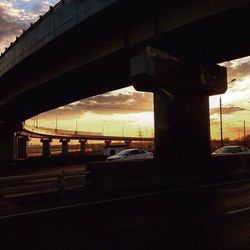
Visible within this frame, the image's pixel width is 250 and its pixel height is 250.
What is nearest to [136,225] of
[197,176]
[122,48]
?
[197,176]

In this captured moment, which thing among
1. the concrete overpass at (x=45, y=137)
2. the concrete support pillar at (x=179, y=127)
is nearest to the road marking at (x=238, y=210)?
the concrete support pillar at (x=179, y=127)

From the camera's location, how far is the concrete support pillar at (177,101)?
1587 centimetres

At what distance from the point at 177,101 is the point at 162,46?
8.13 ft

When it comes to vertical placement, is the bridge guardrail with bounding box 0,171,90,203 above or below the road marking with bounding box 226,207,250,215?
above

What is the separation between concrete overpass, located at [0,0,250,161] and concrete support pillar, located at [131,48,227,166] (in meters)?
0.04

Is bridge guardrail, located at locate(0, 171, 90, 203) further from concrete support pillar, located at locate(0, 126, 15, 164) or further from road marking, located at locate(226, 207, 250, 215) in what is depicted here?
concrete support pillar, located at locate(0, 126, 15, 164)

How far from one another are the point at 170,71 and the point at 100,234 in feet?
33.4

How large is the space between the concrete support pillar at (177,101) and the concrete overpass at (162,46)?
4 centimetres

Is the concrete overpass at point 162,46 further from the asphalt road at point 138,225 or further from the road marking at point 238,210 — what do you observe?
the road marking at point 238,210

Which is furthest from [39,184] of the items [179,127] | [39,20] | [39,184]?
[39,20]

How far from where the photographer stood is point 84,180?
1348 centimetres

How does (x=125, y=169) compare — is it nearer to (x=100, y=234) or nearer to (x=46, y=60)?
(x=100, y=234)

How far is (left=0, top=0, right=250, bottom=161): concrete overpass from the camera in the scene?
14.6 meters

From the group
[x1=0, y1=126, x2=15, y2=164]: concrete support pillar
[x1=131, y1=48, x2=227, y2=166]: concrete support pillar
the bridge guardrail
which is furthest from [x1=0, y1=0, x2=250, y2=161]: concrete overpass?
[x1=0, y1=126, x2=15, y2=164]: concrete support pillar
